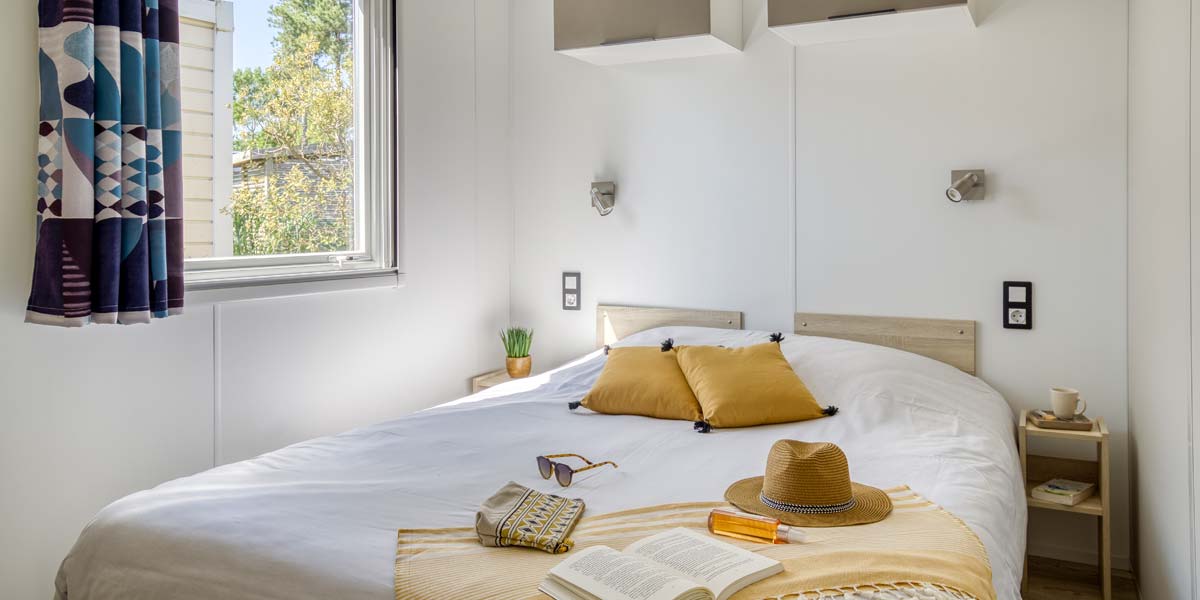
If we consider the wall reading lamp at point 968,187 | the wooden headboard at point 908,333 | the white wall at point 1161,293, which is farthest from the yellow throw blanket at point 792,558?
the wall reading lamp at point 968,187

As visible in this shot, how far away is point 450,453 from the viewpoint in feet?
7.27

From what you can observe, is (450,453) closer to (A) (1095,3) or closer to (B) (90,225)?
(B) (90,225)

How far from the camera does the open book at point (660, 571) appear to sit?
1309mm

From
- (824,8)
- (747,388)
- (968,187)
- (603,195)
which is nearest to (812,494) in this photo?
(747,388)

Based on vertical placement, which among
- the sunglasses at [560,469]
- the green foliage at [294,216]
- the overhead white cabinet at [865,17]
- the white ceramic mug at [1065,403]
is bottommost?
the sunglasses at [560,469]

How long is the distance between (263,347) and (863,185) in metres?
2.22

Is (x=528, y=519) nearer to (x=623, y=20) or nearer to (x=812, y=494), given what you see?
(x=812, y=494)

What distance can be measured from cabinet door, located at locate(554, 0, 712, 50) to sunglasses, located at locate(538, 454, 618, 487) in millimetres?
1723

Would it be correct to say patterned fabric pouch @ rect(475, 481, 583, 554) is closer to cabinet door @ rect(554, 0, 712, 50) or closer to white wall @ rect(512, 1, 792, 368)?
white wall @ rect(512, 1, 792, 368)

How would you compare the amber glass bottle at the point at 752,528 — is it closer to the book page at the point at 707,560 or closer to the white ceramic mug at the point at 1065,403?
the book page at the point at 707,560

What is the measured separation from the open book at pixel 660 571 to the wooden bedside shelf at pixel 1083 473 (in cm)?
155

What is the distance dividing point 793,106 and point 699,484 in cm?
185

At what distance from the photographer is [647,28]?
10.4 feet

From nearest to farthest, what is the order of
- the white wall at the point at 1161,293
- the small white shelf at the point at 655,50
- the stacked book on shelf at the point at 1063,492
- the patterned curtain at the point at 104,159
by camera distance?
the white wall at the point at 1161,293 < the patterned curtain at the point at 104,159 < the stacked book on shelf at the point at 1063,492 < the small white shelf at the point at 655,50
